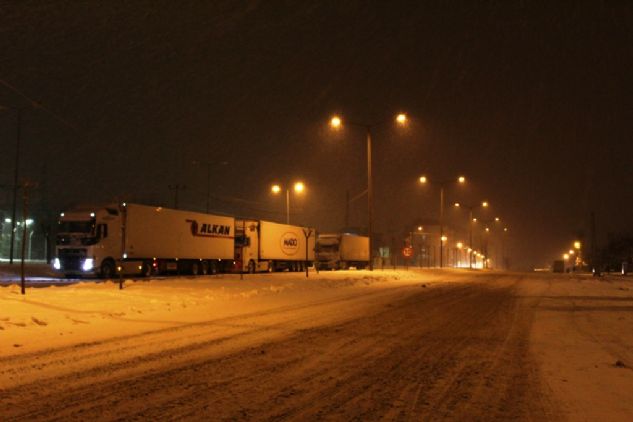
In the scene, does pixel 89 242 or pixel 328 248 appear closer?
pixel 89 242

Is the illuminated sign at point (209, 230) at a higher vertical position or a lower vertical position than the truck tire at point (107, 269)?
higher

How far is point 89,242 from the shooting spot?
36.1 m

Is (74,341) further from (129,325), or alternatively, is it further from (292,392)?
(292,392)

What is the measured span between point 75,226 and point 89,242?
1.41 metres

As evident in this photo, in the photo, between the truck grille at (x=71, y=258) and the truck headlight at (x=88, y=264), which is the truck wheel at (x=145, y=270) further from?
the truck grille at (x=71, y=258)

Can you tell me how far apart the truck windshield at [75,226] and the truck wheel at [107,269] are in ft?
6.47

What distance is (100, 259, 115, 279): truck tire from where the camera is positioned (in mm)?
36281

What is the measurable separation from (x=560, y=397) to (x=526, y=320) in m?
9.64

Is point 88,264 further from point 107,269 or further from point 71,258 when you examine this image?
point 71,258

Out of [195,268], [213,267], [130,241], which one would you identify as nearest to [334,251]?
[213,267]

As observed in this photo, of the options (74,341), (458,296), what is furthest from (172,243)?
(74,341)

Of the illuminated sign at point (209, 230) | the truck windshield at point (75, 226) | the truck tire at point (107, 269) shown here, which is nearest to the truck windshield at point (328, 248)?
the illuminated sign at point (209, 230)

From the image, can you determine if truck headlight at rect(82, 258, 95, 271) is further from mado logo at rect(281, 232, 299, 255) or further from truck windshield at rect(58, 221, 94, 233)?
mado logo at rect(281, 232, 299, 255)

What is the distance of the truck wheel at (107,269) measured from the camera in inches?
1428
